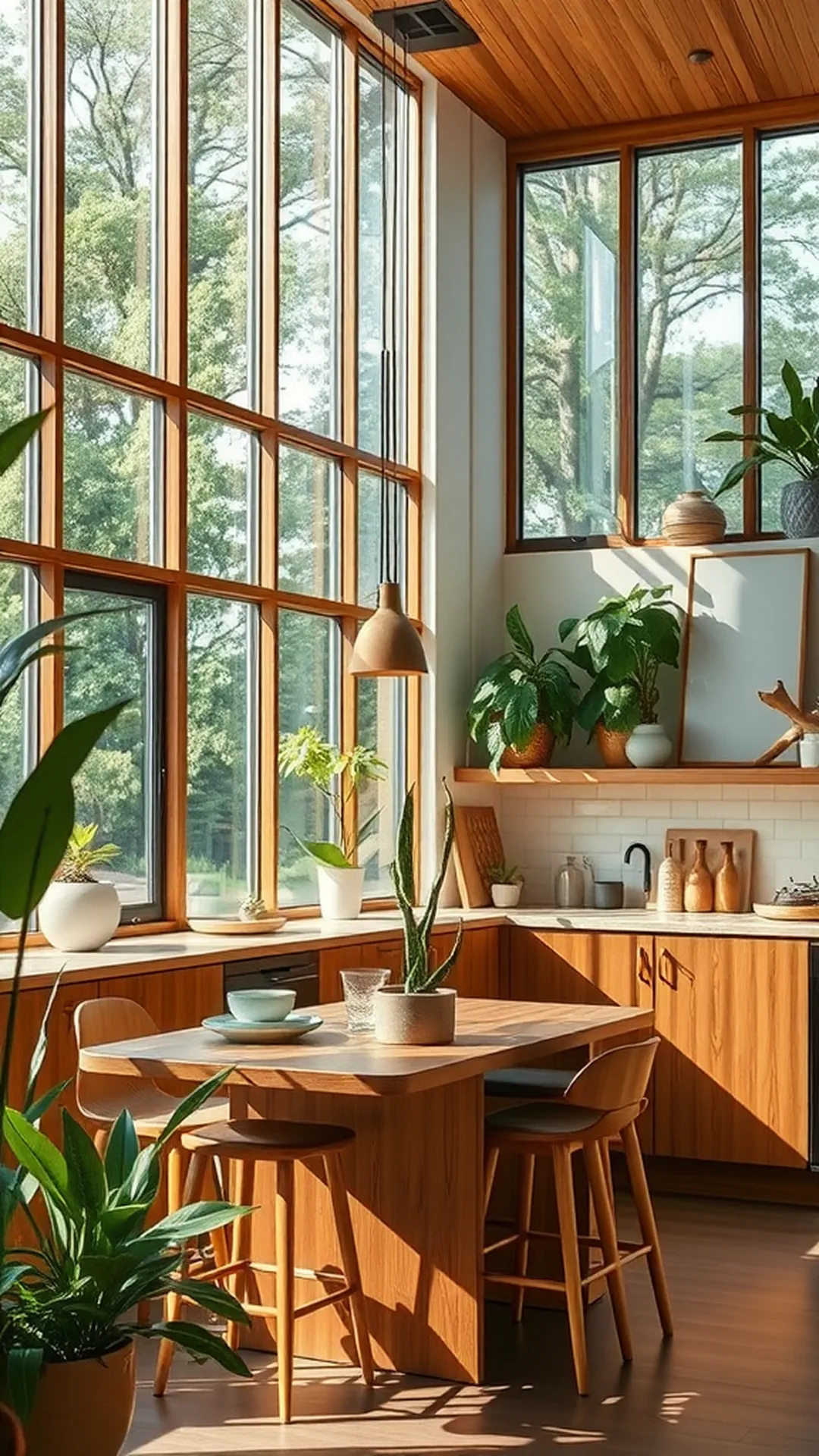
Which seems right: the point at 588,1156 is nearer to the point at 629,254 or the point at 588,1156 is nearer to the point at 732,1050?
the point at 732,1050

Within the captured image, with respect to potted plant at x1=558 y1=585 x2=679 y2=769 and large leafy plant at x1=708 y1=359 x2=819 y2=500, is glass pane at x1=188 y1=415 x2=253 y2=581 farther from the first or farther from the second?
large leafy plant at x1=708 y1=359 x2=819 y2=500

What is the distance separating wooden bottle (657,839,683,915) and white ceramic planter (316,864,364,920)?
148 centimetres

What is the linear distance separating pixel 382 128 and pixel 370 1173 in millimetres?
4914

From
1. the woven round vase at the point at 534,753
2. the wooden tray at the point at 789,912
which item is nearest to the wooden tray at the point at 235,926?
the woven round vase at the point at 534,753

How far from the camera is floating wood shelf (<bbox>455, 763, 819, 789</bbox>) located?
24.3 ft

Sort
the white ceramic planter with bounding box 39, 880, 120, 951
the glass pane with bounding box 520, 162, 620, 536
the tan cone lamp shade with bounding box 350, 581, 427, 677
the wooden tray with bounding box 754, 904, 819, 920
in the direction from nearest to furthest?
the white ceramic planter with bounding box 39, 880, 120, 951 < the tan cone lamp shade with bounding box 350, 581, 427, 677 < the wooden tray with bounding box 754, 904, 819, 920 < the glass pane with bounding box 520, 162, 620, 536

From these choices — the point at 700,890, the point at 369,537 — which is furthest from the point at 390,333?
the point at 700,890

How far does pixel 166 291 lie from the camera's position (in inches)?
Answer: 249

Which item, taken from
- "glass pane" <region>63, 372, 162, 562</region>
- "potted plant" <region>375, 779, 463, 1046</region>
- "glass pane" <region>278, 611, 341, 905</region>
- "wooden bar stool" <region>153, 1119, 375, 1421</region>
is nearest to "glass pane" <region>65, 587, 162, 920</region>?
"glass pane" <region>63, 372, 162, 562</region>

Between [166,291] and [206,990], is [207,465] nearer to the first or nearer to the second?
[166,291]

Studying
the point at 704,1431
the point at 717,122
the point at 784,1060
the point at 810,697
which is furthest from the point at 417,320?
the point at 704,1431

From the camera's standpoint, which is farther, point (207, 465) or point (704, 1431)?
point (207, 465)

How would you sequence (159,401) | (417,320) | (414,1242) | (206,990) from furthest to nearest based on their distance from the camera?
(417,320) < (159,401) < (206,990) < (414,1242)

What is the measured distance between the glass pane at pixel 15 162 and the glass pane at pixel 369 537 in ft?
7.70
